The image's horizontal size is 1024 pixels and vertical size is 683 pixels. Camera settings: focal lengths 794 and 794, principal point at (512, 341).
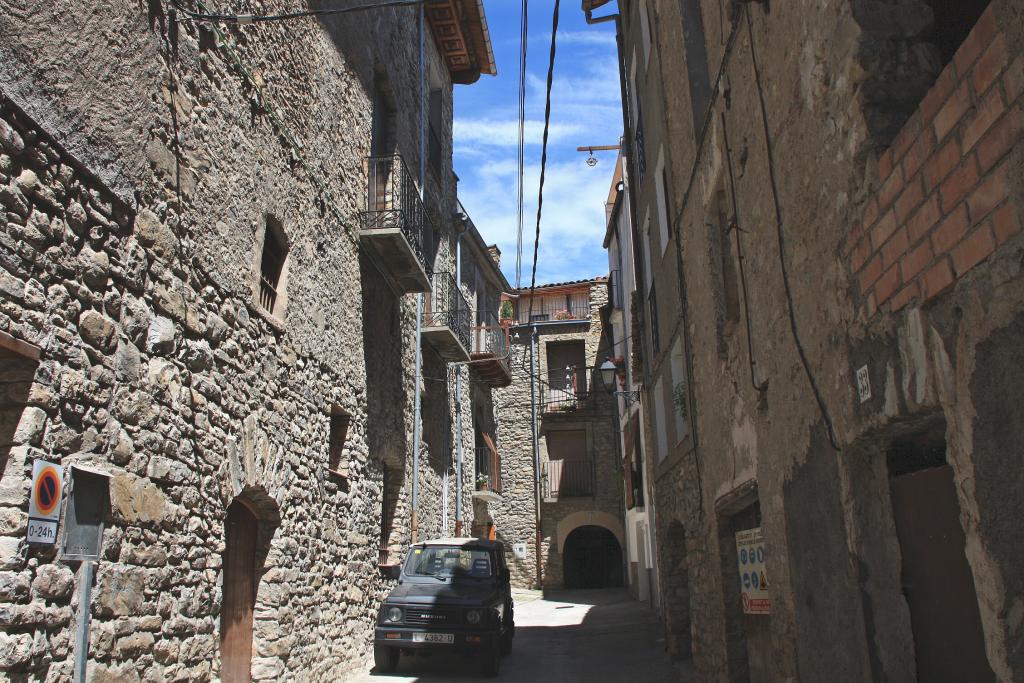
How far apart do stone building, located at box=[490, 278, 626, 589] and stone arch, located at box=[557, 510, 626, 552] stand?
3 cm

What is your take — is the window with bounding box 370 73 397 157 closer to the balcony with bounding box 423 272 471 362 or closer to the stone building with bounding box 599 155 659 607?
the balcony with bounding box 423 272 471 362

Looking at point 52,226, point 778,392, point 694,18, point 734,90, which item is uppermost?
point 694,18

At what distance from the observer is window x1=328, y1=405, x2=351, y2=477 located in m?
9.55

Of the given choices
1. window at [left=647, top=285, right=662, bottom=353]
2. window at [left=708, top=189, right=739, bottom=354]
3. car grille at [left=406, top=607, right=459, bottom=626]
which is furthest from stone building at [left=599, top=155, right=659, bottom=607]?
window at [left=708, top=189, right=739, bottom=354]

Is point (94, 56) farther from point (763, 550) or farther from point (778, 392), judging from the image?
point (763, 550)

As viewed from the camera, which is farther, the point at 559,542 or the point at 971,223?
the point at 559,542

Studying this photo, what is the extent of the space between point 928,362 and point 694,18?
5.35m

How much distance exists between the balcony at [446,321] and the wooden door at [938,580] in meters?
11.2

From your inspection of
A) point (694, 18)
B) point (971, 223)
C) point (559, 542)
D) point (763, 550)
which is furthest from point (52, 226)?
point (559, 542)

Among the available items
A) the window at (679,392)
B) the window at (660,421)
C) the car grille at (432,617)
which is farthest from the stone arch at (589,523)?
the window at (679,392)

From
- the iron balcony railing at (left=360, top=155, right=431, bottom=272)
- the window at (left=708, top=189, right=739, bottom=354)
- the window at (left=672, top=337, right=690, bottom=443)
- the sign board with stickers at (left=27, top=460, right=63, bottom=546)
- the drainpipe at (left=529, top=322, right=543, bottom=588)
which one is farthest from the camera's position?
the drainpipe at (left=529, top=322, right=543, bottom=588)

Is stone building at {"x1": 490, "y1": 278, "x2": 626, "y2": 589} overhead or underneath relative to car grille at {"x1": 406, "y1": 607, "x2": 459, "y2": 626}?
overhead

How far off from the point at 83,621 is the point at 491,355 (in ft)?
47.6

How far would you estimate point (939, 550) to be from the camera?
295cm
